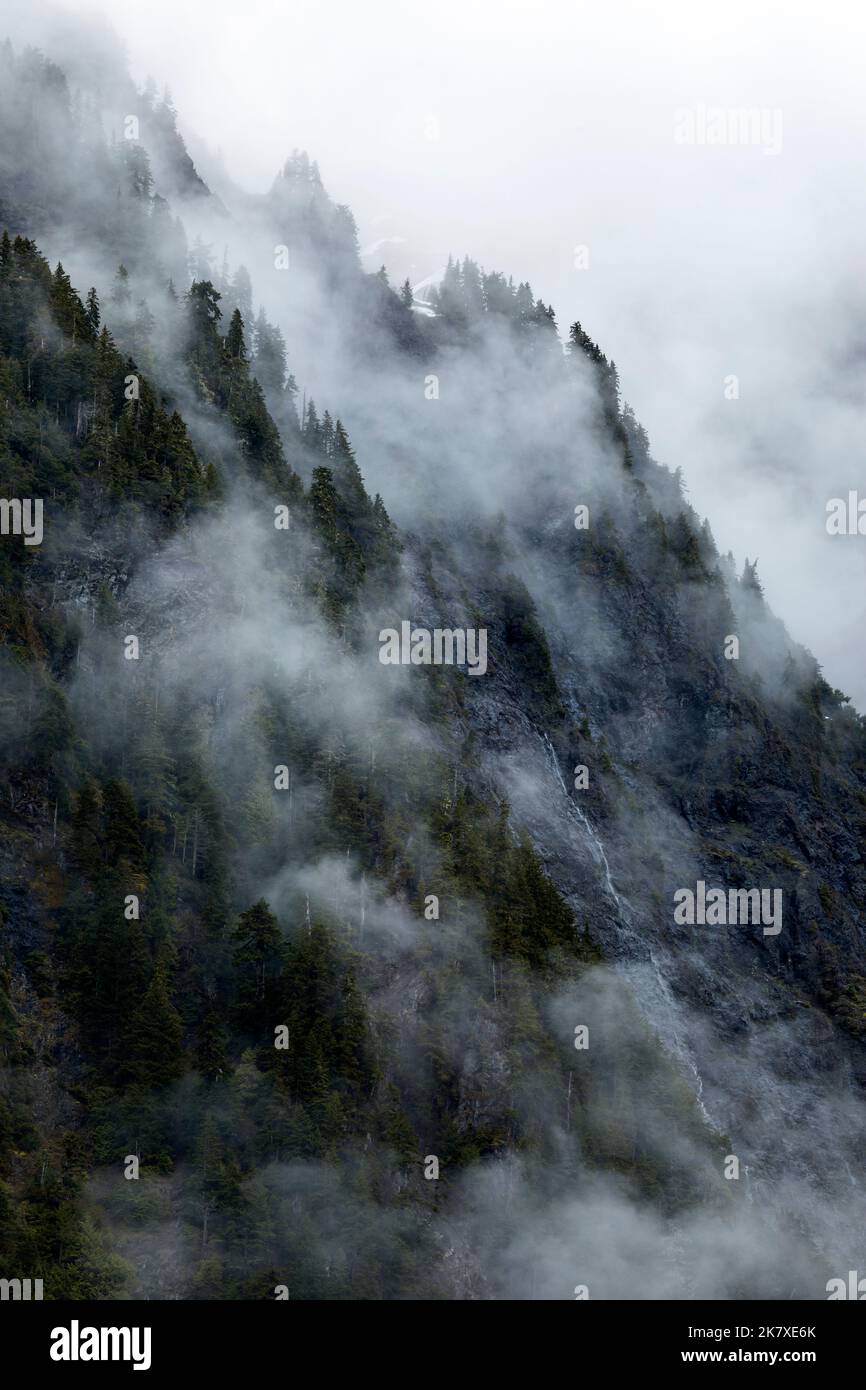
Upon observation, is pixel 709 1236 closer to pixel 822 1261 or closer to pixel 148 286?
pixel 822 1261

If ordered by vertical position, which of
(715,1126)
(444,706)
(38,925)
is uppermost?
(444,706)

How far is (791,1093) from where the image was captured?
474 ft

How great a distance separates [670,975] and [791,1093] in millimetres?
15354

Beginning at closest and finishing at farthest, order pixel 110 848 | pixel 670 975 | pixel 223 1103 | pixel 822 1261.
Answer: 1. pixel 223 1103
2. pixel 110 848
3. pixel 822 1261
4. pixel 670 975

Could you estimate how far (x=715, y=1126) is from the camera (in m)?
135

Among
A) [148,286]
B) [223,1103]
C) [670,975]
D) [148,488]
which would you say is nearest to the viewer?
[223,1103]

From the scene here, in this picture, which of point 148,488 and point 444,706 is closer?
point 148,488

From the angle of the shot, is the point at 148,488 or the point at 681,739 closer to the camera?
the point at 148,488
